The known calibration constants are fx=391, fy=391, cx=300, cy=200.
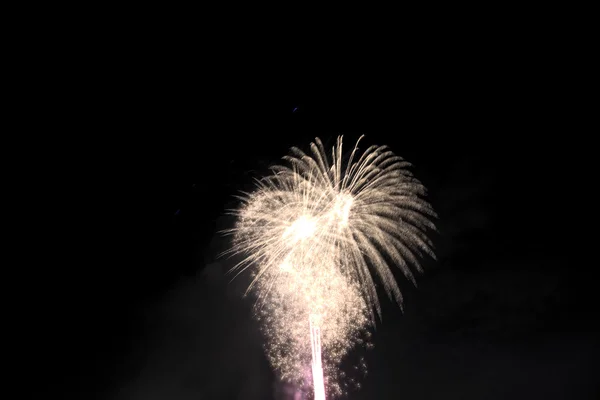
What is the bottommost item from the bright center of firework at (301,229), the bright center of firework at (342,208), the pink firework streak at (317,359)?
the pink firework streak at (317,359)

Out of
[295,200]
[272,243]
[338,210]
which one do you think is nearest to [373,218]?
[338,210]

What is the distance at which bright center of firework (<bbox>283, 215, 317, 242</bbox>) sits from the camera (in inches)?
651

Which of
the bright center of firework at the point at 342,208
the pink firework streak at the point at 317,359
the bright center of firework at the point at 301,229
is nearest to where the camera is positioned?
the bright center of firework at the point at 342,208

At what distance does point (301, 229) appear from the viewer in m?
16.6

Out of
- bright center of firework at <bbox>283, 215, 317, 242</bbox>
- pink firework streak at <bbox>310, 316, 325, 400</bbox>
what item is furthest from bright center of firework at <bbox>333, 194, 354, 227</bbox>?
pink firework streak at <bbox>310, 316, 325, 400</bbox>

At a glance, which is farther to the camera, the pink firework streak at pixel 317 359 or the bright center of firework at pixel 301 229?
the pink firework streak at pixel 317 359

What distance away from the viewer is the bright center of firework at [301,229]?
16547 millimetres

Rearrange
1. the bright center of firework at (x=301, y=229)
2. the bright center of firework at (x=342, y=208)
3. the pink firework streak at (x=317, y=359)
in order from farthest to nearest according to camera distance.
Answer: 1. the pink firework streak at (x=317, y=359)
2. the bright center of firework at (x=301, y=229)
3. the bright center of firework at (x=342, y=208)

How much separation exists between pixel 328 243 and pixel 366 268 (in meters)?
1.88

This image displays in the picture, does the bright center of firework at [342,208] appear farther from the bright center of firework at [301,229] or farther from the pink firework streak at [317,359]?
the pink firework streak at [317,359]

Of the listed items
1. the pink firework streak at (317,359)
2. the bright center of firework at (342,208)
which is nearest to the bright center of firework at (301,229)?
the bright center of firework at (342,208)

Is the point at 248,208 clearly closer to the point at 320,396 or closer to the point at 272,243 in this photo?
the point at 272,243

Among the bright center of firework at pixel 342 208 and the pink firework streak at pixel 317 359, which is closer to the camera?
the bright center of firework at pixel 342 208

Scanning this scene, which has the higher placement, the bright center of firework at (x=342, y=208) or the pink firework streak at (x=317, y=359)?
the bright center of firework at (x=342, y=208)
